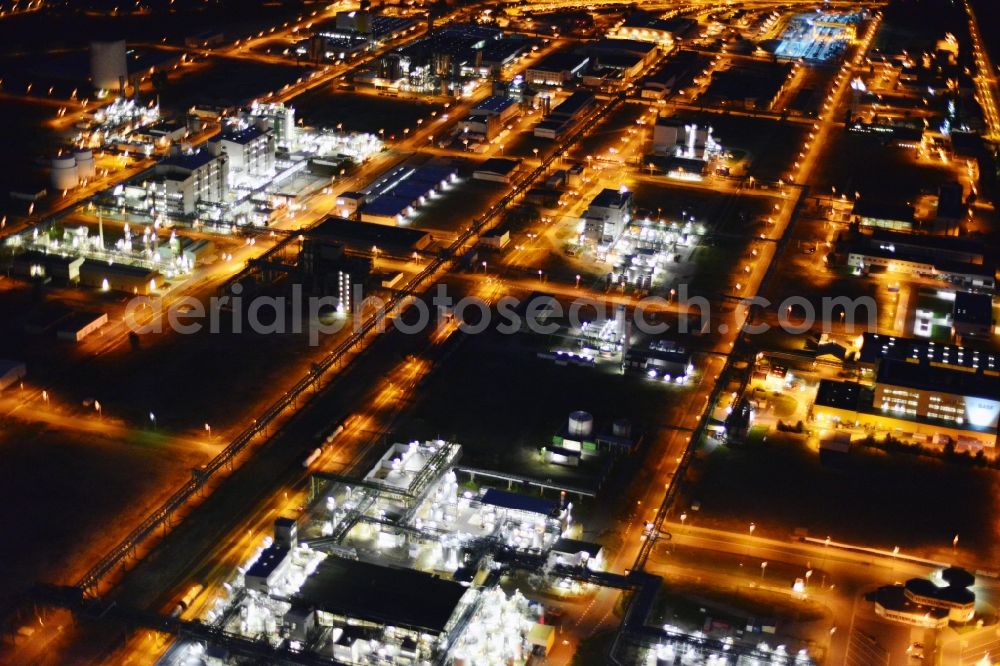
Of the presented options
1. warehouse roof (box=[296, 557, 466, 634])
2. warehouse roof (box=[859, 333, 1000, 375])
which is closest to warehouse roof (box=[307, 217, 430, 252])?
warehouse roof (box=[859, 333, 1000, 375])

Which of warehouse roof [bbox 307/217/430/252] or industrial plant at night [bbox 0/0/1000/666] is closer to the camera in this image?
industrial plant at night [bbox 0/0/1000/666]

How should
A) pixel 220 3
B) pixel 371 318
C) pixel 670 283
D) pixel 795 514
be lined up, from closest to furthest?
pixel 795 514, pixel 371 318, pixel 670 283, pixel 220 3

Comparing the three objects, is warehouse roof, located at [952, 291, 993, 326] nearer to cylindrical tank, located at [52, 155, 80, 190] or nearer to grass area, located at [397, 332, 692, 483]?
grass area, located at [397, 332, 692, 483]

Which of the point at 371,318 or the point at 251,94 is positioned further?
the point at 251,94

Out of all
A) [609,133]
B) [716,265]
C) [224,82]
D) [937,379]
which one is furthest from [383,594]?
[224,82]

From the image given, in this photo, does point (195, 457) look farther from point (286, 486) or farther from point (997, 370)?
point (997, 370)

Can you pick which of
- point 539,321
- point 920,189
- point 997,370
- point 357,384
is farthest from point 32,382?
point 920,189

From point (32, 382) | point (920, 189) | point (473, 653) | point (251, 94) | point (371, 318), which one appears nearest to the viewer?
point (473, 653)
